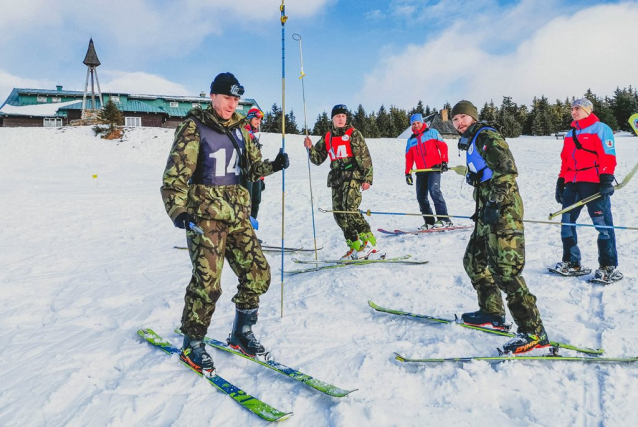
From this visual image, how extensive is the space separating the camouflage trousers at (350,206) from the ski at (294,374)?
3.28 meters

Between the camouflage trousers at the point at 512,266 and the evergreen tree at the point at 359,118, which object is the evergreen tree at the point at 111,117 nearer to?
the camouflage trousers at the point at 512,266

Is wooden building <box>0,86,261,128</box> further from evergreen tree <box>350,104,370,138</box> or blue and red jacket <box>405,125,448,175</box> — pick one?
blue and red jacket <box>405,125,448,175</box>

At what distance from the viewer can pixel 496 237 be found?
11.2 ft

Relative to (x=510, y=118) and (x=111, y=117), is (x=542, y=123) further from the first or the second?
(x=111, y=117)

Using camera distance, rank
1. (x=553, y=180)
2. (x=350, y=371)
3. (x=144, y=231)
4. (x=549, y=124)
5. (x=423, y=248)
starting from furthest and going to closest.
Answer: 1. (x=549, y=124)
2. (x=553, y=180)
3. (x=144, y=231)
4. (x=423, y=248)
5. (x=350, y=371)

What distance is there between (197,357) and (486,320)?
8.65ft

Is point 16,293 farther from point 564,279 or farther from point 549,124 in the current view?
point 549,124

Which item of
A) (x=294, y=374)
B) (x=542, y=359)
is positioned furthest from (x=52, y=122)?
(x=542, y=359)

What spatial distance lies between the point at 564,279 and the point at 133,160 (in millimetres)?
26070

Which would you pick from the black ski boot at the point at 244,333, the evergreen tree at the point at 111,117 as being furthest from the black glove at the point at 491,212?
the evergreen tree at the point at 111,117

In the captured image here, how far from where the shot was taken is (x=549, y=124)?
229 feet

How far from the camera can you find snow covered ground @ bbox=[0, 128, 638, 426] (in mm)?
2693

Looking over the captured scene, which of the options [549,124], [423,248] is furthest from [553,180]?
Result: [549,124]

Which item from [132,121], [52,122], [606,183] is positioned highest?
[132,121]
